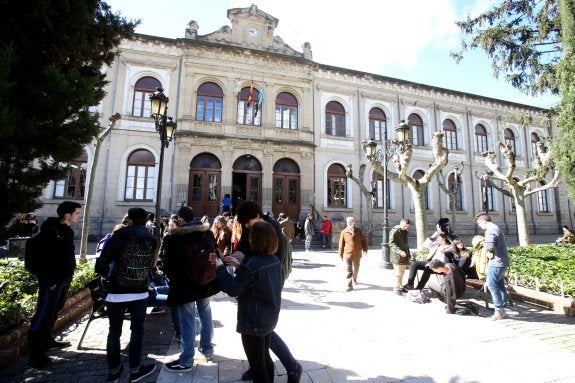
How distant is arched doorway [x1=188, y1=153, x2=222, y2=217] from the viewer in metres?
16.7

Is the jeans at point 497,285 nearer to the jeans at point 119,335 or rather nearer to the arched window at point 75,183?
the jeans at point 119,335

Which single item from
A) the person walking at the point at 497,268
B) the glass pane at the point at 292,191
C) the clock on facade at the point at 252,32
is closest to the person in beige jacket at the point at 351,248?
the person walking at the point at 497,268

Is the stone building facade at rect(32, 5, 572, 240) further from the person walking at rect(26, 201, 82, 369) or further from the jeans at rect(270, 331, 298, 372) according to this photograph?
the jeans at rect(270, 331, 298, 372)

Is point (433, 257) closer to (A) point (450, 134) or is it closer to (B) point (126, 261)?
(B) point (126, 261)

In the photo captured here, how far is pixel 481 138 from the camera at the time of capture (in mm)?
23766

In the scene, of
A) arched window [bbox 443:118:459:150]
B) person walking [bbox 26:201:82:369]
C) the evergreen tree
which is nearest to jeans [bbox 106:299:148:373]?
person walking [bbox 26:201:82:369]

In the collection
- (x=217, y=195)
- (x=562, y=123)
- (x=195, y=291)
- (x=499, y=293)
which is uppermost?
(x=562, y=123)

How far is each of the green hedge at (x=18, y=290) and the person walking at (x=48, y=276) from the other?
0.67 m

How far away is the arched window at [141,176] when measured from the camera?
15930 mm

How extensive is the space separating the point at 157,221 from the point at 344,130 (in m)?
16.0

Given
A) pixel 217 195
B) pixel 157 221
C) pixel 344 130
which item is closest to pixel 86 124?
pixel 157 221

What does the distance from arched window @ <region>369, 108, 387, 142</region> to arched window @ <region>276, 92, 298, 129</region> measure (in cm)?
569

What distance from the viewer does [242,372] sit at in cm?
330

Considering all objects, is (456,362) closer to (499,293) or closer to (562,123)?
(499,293)
